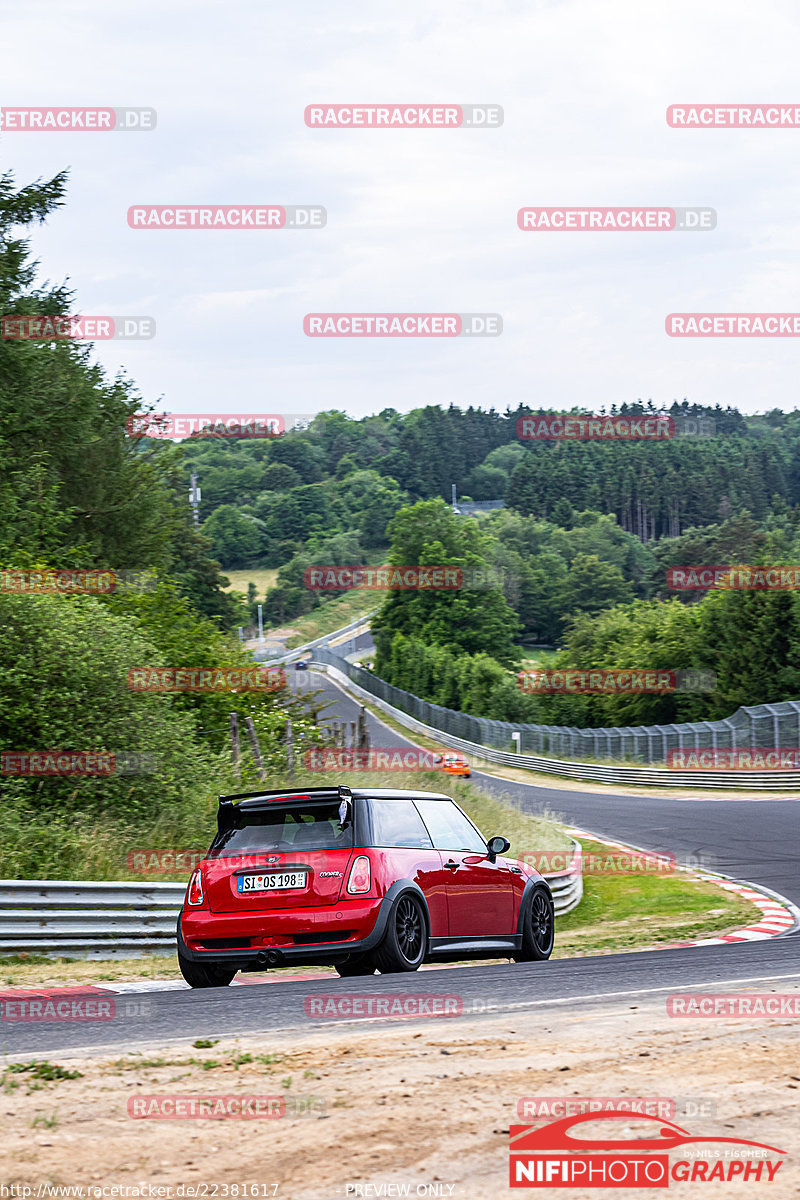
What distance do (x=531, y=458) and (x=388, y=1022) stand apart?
186777 mm

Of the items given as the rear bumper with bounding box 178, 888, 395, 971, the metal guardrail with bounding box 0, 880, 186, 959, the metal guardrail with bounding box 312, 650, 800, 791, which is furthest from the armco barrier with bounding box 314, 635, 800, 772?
the rear bumper with bounding box 178, 888, 395, 971

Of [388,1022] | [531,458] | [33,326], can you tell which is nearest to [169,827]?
[388,1022]

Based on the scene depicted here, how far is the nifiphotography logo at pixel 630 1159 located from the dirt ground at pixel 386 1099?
0.21ft

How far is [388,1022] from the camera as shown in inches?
282

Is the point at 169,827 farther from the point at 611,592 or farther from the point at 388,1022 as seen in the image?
the point at 611,592

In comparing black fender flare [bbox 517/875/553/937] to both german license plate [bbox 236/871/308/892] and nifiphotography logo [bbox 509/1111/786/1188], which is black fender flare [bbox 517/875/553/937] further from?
nifiphotography logo [bbox 509/1111/786/1188]

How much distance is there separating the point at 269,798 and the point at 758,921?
8.60 metres

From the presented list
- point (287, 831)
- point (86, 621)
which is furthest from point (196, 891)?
point (86, 621)

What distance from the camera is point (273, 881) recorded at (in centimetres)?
896

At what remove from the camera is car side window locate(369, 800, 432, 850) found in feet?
30.4

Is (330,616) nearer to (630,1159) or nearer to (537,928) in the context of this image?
(537,928)

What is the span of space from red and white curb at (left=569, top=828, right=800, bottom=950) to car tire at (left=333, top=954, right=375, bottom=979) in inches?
183

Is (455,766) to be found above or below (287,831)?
below

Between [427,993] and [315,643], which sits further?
[315,643]
